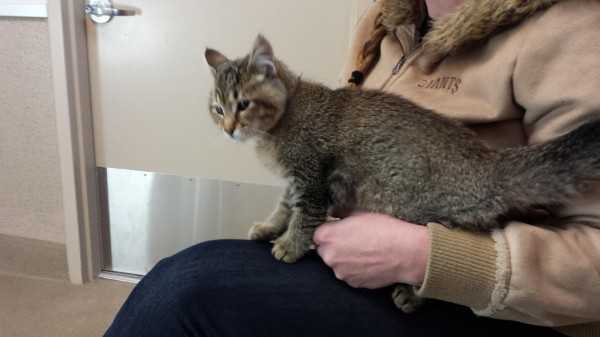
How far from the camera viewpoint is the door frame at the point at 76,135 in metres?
1.46

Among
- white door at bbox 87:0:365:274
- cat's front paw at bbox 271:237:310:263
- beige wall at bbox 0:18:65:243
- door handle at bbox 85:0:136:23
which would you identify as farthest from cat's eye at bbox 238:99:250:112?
beige wall at bbox 0:18:65:243

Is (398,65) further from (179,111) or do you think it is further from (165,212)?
(165,212)

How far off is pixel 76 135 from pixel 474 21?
1.42m

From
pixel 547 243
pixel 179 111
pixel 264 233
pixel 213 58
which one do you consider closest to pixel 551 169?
pixel 547 243

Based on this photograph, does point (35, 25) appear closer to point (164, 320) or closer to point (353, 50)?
point (353, 50)

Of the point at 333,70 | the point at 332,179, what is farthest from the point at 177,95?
the point at 332,179

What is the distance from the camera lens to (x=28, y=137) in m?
1.68

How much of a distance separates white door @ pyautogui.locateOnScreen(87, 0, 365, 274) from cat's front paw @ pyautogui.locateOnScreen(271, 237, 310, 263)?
2.57 ft

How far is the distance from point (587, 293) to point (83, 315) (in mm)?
1511

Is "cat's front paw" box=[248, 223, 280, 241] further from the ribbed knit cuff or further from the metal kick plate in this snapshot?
the metal kick plate

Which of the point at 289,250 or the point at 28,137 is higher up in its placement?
the point at 289,250

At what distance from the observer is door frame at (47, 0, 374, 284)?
4.79ft

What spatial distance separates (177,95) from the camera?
152 cm

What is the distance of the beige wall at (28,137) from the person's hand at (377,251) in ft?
4.65
